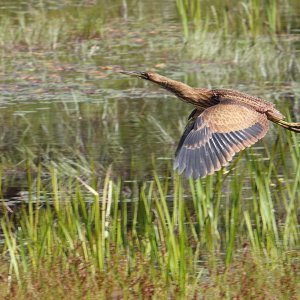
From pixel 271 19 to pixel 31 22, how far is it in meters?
2.80

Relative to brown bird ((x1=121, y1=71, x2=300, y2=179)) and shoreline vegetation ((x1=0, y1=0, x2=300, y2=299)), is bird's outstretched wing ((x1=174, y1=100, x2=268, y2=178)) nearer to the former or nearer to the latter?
brown bird ((x1=121, y1=71, x2=300, y2=179))

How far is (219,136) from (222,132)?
0.03 meters

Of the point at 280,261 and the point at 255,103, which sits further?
the point at 255,103

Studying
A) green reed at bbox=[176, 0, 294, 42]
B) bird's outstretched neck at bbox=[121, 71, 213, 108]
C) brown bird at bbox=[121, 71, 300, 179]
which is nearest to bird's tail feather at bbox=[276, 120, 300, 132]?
brown bird at bbox=[121, 71, 300, 179]

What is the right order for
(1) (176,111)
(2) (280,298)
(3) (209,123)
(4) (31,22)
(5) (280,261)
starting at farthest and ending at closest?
(4) (31,22) < (1) (176,111) < (3) (209,123) < (5) (280,261) < (2) (280,298)

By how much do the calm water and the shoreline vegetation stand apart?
21 mm

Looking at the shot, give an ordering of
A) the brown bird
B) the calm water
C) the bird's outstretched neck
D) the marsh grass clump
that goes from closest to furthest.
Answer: the marsh grass clump < the brown bird < the bird's outstretched neck < the calm water

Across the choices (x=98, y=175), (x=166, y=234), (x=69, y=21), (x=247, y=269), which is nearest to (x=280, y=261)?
(x=247, y=269)

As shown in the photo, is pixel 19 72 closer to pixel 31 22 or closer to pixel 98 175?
pixel 31 22

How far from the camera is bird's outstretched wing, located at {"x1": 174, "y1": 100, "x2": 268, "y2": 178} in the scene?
6.23 m

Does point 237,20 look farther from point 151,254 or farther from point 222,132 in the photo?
point 151,254

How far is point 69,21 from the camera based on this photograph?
1291 cm

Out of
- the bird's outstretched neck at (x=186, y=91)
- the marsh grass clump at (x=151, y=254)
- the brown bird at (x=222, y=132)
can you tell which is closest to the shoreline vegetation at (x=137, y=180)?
the marsh grass clump at (x=151, y=254)

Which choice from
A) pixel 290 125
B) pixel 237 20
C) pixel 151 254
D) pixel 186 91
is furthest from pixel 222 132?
pixel 237 20
